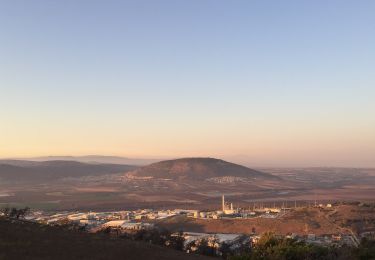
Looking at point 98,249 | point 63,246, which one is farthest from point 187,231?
A: point 63,246

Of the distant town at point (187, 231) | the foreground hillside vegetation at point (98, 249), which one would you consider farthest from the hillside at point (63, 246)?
the distant town at point (187, 231)

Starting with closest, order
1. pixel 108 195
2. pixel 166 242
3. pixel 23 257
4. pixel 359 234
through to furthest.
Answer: pixel 23 257, pixel 166 242, pixel 359 234, pixel 108 195

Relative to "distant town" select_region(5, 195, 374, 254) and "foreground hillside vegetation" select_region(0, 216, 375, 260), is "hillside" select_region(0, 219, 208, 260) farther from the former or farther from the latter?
"distant town" select_region(5, 195, 374, 254)

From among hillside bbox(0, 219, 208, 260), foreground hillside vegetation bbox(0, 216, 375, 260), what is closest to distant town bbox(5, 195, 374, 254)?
hillside bbox(0, 219, 208, 260)

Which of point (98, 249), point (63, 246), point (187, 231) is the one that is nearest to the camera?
point (63, 246)

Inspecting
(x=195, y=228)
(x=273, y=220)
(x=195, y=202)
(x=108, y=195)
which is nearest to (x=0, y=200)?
(x=108, y=195)

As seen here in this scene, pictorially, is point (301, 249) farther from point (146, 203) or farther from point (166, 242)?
point (146, 203)

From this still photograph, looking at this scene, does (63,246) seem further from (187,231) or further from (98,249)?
(187,231)

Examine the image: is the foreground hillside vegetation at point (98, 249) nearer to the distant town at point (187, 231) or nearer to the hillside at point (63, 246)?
the hillside at point (63, 246)

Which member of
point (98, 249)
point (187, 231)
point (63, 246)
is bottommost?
point (187, 231)
